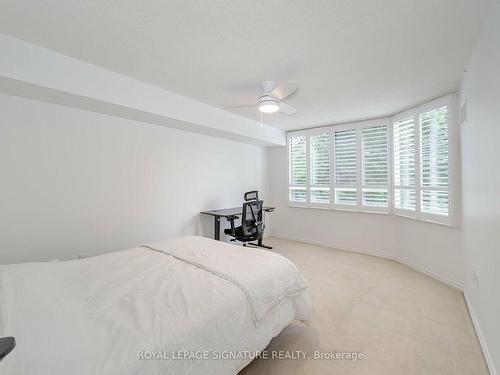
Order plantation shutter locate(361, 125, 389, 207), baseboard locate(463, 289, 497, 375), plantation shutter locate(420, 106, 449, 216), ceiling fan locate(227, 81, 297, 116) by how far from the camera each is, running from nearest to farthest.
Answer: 1. baseboard locate(463, 289, 497, 375)
2. ceiling fan locate(227, 81, 297, 116)
3. plantation shutter locate(420, 106, 449, 216)
4. plantation shutter locate(361, 125, 389, 207)

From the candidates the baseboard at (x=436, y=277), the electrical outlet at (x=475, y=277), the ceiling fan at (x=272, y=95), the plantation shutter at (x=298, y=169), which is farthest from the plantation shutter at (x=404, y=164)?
the ceiling fan at (x=272, y=95)

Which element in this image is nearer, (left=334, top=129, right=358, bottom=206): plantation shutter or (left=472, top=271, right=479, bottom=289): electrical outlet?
(left=472, top=271, right=479, bottom=289): electrical outlet

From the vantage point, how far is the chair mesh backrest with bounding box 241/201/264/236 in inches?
146

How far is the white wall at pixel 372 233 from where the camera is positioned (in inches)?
120

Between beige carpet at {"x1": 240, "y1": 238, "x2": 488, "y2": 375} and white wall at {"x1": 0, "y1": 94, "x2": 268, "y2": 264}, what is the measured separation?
2188 millimetres

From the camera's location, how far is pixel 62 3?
59.2 inches

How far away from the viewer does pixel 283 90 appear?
235 cm

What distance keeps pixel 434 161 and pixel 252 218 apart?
2671 mm

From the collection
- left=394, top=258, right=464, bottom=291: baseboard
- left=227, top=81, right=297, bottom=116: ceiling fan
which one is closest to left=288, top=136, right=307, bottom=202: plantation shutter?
left=394, top=258, right=464, bottom=291: baseboard

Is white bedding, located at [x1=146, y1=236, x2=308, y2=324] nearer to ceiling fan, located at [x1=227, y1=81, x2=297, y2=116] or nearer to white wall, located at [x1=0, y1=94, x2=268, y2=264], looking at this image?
white wall, located at [x1=0, y1=94, x2=268, y2=264]

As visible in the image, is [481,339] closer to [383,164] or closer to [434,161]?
[434,161]

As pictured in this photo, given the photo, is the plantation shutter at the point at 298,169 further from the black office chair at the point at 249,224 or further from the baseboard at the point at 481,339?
the baseboard at the point at 481,339

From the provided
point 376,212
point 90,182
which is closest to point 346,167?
point 376,212

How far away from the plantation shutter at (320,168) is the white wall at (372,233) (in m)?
0.33
